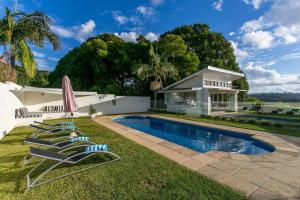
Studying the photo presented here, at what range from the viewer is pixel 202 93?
717 inches

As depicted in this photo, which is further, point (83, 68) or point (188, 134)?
point (83, 68)

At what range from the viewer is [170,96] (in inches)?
875

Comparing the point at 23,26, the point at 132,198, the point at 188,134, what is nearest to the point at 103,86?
the point at 23,26

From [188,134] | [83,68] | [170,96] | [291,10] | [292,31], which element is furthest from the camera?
[83,68]

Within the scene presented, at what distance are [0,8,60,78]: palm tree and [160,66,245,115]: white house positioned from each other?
14073 mm

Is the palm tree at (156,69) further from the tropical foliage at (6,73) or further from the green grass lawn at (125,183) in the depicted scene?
the green grass lawn at (125,183)

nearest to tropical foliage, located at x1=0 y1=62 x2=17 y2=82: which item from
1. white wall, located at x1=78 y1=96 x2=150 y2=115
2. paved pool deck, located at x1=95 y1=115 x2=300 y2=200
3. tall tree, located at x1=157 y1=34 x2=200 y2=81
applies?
white wall, located at x1=78 y1=96 x2=150 y2=115

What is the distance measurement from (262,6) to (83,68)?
26014 millimetres

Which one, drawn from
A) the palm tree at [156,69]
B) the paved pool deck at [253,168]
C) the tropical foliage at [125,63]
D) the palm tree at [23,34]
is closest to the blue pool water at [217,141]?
the paved pool deck at [253,168]

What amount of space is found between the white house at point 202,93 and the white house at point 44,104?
4329mm

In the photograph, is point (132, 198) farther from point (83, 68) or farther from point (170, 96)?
point (83, 68)

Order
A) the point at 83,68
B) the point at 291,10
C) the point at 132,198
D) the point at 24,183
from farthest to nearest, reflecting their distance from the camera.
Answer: the point at 83,68
the point at 291,10
the point at 24,183
the point at 132,198

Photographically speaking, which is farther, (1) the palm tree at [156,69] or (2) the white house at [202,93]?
(1) the palm tree at [156,69]

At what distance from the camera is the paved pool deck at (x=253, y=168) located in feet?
11.8
